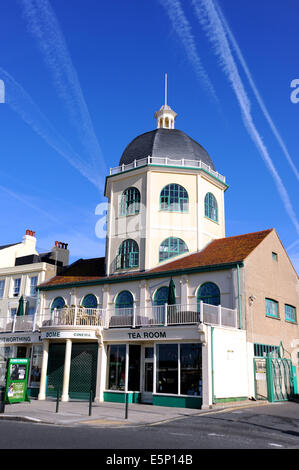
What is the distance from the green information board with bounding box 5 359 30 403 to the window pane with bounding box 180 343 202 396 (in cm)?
676

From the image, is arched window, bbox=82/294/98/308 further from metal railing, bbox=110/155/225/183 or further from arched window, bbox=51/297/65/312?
metal railing, bbox=110/155/225/183

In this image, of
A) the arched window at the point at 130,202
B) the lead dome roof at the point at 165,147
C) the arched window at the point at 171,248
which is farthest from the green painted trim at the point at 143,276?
the lead dome roof at the point at 165,147

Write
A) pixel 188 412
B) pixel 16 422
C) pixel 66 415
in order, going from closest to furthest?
pixel 16 422 → pixel 66 415 → pixel 188 412

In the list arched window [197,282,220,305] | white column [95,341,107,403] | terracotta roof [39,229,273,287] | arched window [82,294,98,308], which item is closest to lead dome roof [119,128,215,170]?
terracotta roof [39,229,273,287]

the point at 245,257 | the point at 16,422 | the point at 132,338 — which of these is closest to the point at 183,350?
the point at 132,338

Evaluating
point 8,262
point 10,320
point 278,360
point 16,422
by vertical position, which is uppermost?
point 8,262

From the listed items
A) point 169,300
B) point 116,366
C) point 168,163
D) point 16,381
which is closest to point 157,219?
point 168,163

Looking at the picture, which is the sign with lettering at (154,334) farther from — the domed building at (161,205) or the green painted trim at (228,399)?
the domed building at (161,205)

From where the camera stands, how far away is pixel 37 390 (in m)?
22.5

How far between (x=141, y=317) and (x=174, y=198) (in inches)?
321

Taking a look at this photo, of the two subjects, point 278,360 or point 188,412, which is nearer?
point 188,412

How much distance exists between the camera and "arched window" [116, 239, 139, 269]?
82.1 feet

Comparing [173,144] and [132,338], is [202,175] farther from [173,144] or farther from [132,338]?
[132,338]

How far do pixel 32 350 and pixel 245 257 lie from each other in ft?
42.3
